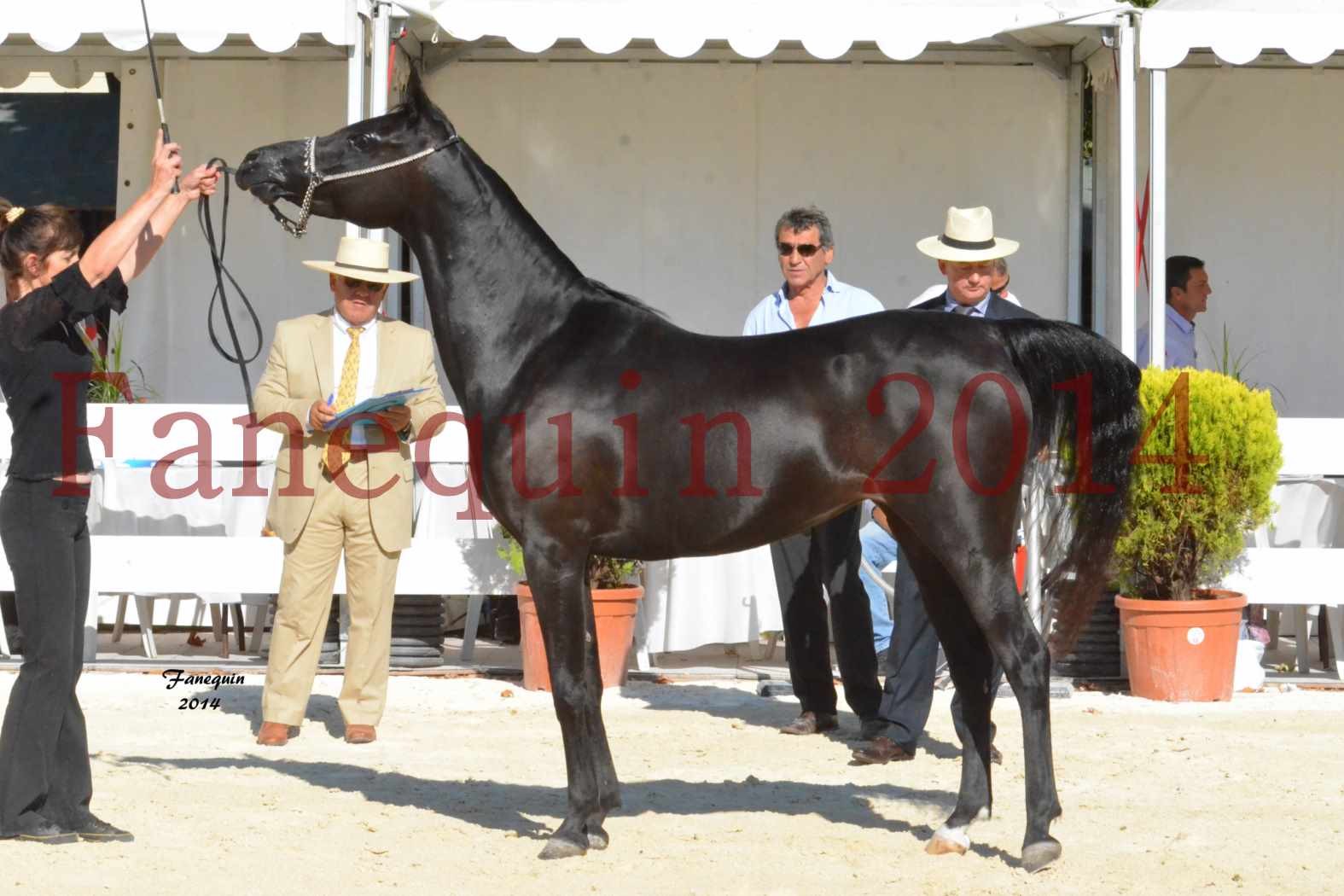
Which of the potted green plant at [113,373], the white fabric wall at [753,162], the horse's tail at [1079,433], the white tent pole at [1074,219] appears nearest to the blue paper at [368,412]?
the horse's tail at [1079,433]

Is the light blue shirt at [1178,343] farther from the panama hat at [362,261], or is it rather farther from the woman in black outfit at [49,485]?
the woman in black outfit at [49,485]

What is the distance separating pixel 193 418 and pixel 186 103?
9.06 ft

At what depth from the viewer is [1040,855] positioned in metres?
4.68

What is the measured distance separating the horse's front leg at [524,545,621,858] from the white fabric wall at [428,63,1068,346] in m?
5.54

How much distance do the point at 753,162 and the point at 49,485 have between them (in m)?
6.24

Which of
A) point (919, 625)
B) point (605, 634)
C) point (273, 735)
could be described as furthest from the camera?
point (605, 634)

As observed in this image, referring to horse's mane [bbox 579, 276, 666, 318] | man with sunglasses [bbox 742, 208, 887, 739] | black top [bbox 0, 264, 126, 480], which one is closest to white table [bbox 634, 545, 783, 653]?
man with sunglasses [bbox 742, 208, 887, 739]

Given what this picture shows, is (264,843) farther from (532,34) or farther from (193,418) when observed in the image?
(532,34)

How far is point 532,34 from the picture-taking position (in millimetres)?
7941

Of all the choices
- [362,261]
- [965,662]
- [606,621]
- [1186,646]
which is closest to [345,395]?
[362,261]

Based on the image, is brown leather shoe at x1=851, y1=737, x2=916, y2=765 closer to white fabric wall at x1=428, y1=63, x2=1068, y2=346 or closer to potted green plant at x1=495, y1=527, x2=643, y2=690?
potted green plant at x1=495, y1=527, x2=643, y2=690

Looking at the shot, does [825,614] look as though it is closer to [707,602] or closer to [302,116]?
[707,602]

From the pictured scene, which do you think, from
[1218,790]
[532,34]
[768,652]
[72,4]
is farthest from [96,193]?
[1218,790]

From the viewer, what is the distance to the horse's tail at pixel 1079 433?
4.91 meters
